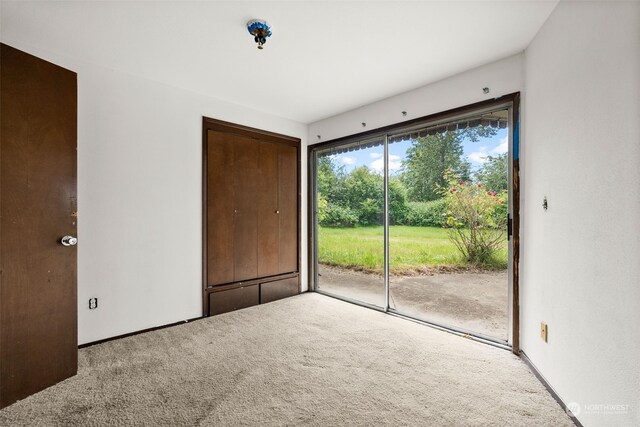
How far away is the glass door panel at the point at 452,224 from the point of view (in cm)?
268

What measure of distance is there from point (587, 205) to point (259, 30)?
2.25m

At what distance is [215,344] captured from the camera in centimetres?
251

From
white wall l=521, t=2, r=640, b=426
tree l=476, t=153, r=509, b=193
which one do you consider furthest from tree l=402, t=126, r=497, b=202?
white wall l=521, t=2, r=640, b=426

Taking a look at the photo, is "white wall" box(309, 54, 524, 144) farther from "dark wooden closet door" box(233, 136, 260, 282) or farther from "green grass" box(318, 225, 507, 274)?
"green grass" box(318, 225, 507, 274)

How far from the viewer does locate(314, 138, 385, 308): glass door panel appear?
3.62 metres

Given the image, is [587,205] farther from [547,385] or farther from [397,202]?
[397,202]

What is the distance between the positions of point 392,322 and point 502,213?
60.6 inches

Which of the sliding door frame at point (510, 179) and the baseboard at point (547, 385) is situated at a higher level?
the sliding door frame at point (510, 179)

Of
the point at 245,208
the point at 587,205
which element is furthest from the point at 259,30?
the point at 587,205

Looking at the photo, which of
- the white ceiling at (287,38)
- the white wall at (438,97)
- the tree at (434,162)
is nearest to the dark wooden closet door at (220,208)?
the white ceiling at (287,38)

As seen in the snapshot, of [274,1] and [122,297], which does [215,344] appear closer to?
[122,297]

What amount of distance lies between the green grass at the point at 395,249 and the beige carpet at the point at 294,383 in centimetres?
86

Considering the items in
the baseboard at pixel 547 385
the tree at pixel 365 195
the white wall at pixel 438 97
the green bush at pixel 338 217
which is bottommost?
the baseboard at pixel 547 385

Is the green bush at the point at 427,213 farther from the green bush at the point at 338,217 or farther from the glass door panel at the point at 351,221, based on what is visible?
the green bush at the point at 338,217
